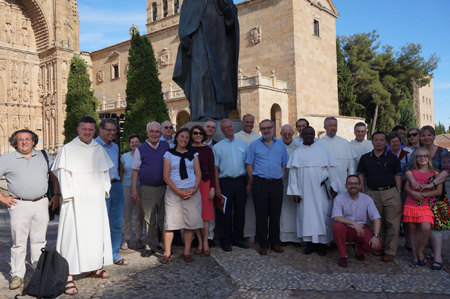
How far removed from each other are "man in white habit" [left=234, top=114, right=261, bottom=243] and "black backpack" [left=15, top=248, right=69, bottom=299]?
8.27 feet

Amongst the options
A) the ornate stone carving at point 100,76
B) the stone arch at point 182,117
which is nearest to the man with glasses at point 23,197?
the stone arch at point 182,117

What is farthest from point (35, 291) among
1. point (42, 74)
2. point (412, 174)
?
point (42, 74)

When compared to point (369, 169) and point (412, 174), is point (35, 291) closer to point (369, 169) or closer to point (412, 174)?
point (369, 169)

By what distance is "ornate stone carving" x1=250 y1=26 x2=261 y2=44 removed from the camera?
24516 mm

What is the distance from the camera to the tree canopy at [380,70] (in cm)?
3178

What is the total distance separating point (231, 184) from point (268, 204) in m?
0.57

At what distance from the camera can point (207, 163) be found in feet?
15.1

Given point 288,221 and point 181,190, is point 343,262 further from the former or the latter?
point 181,190

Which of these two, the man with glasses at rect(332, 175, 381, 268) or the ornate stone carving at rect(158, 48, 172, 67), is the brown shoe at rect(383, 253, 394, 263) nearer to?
the man with glasses at rect(332, 175, 381, 268)

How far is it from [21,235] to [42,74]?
80.3ft

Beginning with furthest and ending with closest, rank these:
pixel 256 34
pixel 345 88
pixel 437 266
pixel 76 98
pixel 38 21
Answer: pixel 345 88, pixel 256 34, pixel 38 21, pixel 76 98, pixel 437 266

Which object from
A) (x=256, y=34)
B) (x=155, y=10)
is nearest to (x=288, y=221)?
(x=256, y=34)

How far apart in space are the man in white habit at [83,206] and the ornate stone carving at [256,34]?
22237 mm

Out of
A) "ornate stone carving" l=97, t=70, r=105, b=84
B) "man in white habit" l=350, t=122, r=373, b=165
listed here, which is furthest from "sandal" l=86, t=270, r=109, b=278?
"ornate stone carving" l=97, t=70, r=105, b=84
